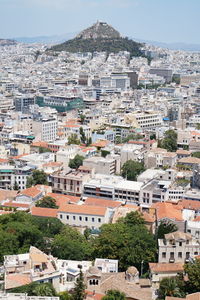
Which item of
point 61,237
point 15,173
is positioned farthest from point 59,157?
point 61,237

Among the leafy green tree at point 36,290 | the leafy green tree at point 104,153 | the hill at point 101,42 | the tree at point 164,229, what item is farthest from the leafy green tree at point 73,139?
the hill at point 101,42

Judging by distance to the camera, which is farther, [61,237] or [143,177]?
[143,177]

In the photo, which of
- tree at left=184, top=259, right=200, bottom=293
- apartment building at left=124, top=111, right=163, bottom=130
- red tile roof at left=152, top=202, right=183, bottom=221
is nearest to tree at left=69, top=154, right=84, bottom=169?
red tile roof at left=152, top=202, right=183, bottom=221

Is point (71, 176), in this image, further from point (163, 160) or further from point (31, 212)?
point (163, 160)

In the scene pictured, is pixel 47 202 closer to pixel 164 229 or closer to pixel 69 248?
pixel 69 248

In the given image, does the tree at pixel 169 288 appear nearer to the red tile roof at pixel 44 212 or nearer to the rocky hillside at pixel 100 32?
the red tile roof at pixel 44 212

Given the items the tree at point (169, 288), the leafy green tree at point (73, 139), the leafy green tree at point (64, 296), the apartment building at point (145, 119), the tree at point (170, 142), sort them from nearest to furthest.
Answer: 1. the leafy green tree at point (64, 296)
2. the tree at point (169, 288)
3. the tree at point (170, 142)
4. the leafy green tree at point (73, 139)
5. the apartment building at point (145, 119)

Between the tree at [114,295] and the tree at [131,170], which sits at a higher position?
the tree at [131,170]
